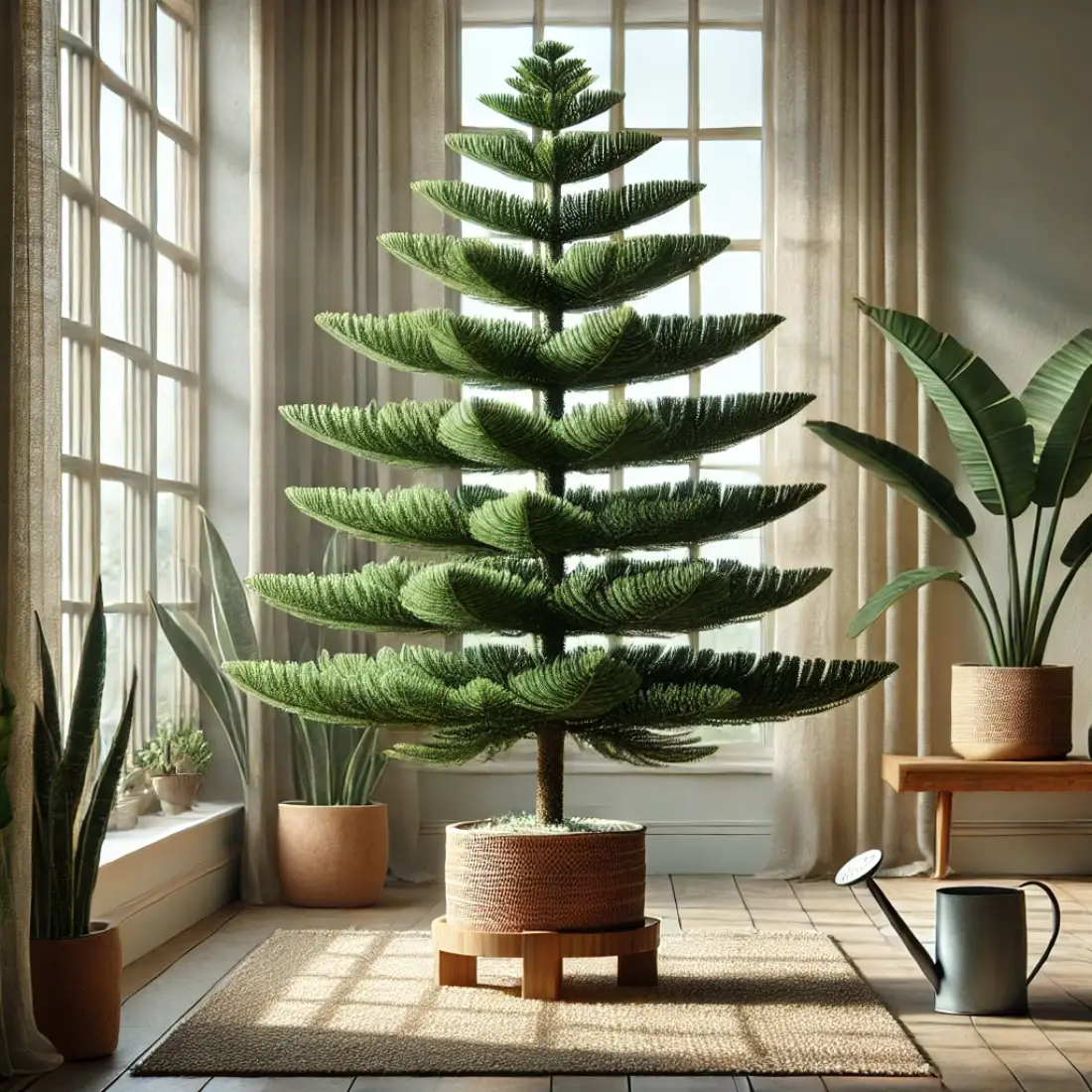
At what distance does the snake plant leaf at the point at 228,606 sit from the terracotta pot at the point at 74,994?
67.7 inches

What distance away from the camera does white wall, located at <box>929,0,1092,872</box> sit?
5.20 metres

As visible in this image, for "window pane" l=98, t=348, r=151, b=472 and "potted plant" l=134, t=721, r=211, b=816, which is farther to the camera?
"potted plant" l=134, t=721, r=211, b=816

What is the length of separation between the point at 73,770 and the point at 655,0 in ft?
11.8

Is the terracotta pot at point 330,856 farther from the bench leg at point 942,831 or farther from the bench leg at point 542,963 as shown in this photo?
the bench leg at point 942,831

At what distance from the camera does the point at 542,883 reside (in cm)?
313

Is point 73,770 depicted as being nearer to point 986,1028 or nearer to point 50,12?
point 50,12

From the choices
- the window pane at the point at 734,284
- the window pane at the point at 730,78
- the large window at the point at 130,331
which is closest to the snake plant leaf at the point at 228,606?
the large window at the point at 130,331

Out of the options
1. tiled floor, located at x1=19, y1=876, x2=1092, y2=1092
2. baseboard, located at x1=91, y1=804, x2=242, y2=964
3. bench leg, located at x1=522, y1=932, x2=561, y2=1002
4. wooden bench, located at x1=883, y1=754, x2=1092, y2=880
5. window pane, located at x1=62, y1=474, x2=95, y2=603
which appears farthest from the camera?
wooden bench, located at x1=883, y1=754, x2=1092, y2=880

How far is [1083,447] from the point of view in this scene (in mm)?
4707

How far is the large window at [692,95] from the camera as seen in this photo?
5301 mm

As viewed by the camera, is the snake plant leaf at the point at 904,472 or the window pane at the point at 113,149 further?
the snake plant leaf at the point at 904,472

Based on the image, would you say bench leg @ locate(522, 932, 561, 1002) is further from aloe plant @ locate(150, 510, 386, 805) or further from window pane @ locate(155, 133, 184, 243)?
window pane @ locate(155, 133, 184, 243)

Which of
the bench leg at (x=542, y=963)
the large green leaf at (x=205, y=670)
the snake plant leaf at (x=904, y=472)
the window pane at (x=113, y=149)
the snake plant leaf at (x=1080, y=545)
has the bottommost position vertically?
the bench leg at (x=542, y=963)

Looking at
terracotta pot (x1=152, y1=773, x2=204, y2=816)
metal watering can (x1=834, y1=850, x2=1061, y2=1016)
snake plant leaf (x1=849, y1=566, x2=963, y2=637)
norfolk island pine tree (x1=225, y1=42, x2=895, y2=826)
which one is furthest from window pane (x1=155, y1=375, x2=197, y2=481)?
metal watering can (x1=834, y1=850, x2=1061, y2=1016)
